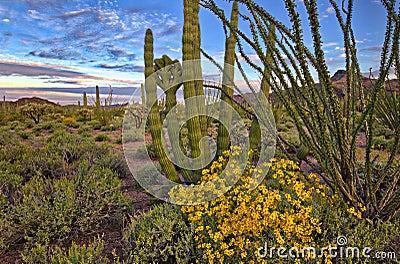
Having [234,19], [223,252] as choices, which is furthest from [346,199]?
[234,19]

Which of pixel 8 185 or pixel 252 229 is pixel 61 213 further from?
pixel 252 229

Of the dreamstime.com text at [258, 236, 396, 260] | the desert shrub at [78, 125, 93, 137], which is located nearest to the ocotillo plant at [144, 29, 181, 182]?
the dreamstime.com text at [258, 236, 396, 260]

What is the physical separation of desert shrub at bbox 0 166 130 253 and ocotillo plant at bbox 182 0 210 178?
1286 mm

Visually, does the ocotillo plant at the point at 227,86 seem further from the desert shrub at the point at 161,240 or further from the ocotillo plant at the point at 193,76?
the desert shrub at the point at 161,240

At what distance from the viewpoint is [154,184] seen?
5426 mm

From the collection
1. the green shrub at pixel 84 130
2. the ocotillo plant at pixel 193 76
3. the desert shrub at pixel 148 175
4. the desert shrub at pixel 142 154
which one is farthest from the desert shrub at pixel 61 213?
the green shrub at pixel 84 130

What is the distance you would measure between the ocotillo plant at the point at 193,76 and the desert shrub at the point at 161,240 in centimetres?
129

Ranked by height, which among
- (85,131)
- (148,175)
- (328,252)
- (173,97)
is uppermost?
(173,97)

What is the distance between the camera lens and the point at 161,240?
3045 millimetres

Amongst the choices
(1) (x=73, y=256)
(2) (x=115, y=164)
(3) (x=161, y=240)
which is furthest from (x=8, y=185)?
(3) (x=161, y=240)

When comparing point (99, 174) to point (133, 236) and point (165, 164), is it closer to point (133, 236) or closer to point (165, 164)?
point (165, 164)

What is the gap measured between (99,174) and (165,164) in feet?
3.98

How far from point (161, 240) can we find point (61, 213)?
1.45 meters

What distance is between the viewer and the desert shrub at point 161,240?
2973 millimetres
